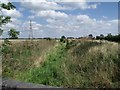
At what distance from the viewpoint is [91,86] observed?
1191cm

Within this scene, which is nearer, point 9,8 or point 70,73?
point 9,8

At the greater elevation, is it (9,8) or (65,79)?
(9,8)

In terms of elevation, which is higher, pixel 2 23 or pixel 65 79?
pixel 2 23

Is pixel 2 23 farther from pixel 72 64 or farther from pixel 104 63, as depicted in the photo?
pixel 72 64

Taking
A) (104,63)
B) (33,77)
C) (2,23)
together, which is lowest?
(33,77)

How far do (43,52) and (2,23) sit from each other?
16953mm

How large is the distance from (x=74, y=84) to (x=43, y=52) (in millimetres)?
13877

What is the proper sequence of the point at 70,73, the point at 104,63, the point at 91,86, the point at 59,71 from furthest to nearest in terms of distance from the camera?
the point at 59,71, the point at 70,73, the point at 104,63, the point at 91,86

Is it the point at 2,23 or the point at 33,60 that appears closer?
the point at 2,23

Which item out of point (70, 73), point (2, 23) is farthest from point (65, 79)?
point (2, 23)

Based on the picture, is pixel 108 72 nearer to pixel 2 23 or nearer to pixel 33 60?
pixel 2 23

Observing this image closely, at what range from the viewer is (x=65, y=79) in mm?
13641

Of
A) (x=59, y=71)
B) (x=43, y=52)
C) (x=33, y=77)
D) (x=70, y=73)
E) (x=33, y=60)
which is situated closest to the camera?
(x=70, y=73)

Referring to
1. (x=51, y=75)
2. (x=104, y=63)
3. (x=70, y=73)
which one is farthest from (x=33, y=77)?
(x=104, y=63)
